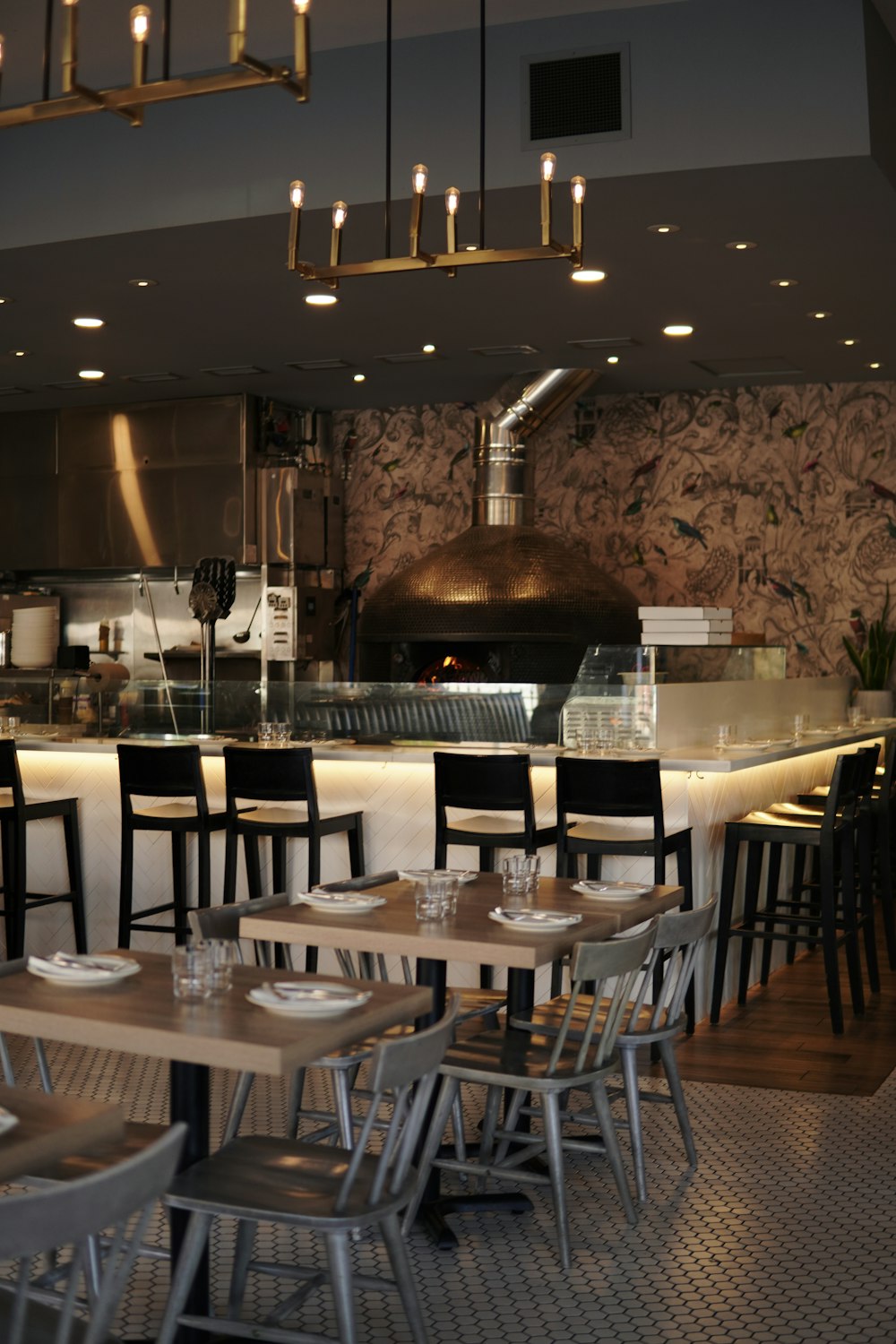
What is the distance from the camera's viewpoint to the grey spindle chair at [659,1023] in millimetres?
3691

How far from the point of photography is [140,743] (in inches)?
237

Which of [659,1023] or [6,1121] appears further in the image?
[659,1023]

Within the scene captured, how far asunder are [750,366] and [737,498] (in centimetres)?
101

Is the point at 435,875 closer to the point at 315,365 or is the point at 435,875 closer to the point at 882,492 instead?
the point at 315,365

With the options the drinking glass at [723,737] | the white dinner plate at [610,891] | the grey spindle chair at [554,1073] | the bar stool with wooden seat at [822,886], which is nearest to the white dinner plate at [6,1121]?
the grey spindle chair at [554,1073]

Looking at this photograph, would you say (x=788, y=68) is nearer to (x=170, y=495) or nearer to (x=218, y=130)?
(x=218, y=130)

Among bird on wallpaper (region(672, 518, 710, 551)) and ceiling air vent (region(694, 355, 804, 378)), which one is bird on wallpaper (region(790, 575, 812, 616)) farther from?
ceiling air vent (region(694, 355, 804, 378))

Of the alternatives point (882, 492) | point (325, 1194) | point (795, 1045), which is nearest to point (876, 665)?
point (882, 492)

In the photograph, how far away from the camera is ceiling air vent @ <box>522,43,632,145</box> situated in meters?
5.00

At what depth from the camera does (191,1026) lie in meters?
2.58

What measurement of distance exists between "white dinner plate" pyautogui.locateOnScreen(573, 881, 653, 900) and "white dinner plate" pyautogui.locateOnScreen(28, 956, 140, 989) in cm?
141

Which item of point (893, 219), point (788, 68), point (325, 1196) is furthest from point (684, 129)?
point (325, 1196)

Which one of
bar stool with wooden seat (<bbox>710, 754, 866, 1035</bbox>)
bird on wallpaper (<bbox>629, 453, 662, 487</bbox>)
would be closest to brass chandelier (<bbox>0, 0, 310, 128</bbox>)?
bar stool with wooden seat (<bbox>710, 754, 866, 1035</bbox>)

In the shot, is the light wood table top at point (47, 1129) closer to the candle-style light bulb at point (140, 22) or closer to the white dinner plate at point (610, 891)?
the white dinner plate at point (610, 891)
